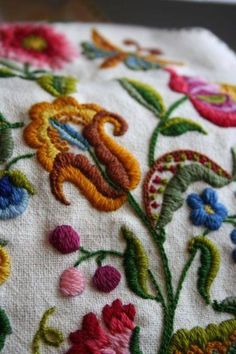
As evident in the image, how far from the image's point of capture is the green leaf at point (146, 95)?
471 mm

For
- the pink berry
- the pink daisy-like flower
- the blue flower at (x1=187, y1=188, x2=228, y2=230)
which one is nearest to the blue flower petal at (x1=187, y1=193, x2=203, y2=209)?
the blue flower at (x1=187, y1=188, x2=228, y2=230)

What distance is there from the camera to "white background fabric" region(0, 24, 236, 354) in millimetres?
367

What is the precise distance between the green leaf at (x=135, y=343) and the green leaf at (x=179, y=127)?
17cm

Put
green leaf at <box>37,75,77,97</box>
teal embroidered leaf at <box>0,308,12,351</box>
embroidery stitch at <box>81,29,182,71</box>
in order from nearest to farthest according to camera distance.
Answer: teal embroidered leaf at <box>0,308,12,351</box> < green leaf at <box>37,75,77,97</box> < embroidery stitch at <box>81,29,182,71</box>

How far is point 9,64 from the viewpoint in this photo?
1.82 feet

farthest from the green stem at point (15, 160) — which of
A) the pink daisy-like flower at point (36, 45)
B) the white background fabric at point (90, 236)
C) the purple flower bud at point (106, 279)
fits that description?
the pink daisy-like flower at point (36, 45)

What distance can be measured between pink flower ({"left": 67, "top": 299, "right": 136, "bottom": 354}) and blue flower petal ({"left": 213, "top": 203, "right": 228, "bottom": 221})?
108mm

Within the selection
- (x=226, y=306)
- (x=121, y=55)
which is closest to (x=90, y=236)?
(x=226, y=306)

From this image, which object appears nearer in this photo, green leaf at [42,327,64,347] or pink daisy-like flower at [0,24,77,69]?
green leaf at [42,327,64,347]

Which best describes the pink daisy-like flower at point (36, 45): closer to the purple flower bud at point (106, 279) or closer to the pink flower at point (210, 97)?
the pink flower at point (210, 97)

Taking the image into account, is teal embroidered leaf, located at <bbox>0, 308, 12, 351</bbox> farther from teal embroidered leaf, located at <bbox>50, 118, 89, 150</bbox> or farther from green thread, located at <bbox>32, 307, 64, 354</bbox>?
teal embroidered leaf, located at <bbox>50, 118, 89, 150</bbox>

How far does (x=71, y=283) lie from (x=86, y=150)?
0.36 ft

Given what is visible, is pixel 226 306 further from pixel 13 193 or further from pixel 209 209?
pixel 13 193

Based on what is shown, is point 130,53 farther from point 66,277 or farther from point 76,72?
point 66,277
